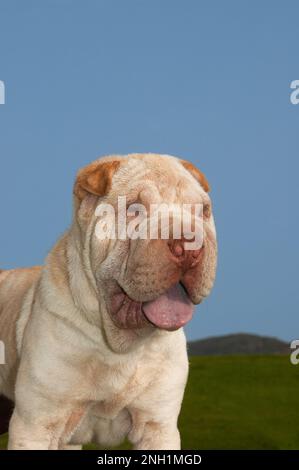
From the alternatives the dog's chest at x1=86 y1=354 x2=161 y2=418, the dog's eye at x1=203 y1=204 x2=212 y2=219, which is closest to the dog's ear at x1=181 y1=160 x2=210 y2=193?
the dog's eye at x1=203 y1=204 x2=212 y2=219

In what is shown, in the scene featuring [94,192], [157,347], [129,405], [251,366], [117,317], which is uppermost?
[94,192]

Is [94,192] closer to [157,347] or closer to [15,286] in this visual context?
[157,347]

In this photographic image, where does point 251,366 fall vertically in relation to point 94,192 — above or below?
below

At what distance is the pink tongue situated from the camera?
4.89m

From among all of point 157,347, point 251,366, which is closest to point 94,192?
point 157,347

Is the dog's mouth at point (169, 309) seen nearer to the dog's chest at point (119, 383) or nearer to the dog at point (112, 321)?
the dog at point (112, 321)

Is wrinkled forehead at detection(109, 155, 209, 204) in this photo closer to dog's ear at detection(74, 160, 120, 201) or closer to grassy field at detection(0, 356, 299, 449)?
dog's ear at detection(74, 160, 120, 201)

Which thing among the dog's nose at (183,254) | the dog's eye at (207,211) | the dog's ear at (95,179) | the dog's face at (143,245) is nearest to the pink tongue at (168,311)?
the dog's face at (143,245)

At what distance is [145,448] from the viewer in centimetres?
598

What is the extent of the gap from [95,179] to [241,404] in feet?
39.1

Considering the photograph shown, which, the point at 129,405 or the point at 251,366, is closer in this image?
the point at 129,405

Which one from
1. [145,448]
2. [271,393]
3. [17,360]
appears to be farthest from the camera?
[271,393]

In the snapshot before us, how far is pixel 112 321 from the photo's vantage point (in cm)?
528

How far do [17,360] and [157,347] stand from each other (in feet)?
4.67
